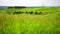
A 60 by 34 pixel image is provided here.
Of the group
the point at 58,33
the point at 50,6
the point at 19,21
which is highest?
the point at 50,6

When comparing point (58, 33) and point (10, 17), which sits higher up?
point (10, 17)

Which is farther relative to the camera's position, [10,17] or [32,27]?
[10,17]

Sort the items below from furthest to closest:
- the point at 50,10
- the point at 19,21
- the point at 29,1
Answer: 1. the point at 50,10
2. the point at 29,1
3. the point at 19,21

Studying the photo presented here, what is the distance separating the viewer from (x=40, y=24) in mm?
2150

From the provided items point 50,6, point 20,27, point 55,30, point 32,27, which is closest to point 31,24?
point 32,27

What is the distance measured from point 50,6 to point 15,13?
750 millimetres

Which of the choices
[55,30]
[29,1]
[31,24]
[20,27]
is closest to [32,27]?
[31,24]

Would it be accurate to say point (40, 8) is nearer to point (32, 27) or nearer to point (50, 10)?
point (50, 10)

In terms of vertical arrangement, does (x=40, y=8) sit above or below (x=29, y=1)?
below

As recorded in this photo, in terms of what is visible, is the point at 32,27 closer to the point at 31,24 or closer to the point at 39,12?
the point at 31,24

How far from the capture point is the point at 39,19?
224 centimetres

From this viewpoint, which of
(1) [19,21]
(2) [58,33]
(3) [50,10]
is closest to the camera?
(2) [58,33]

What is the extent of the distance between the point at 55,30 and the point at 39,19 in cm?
37

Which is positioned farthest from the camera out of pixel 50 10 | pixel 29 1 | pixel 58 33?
pixel 50 10
